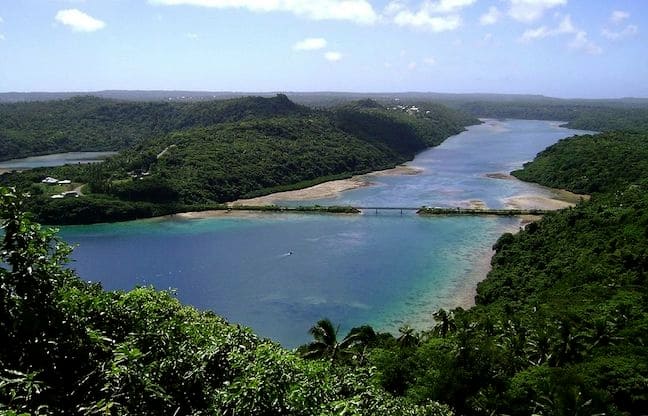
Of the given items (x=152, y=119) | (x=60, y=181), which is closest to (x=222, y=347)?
(x=60, y=181)

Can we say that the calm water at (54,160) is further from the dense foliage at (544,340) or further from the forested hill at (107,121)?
the dense foliage at (544,340)

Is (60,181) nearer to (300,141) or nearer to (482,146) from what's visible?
(300,141)

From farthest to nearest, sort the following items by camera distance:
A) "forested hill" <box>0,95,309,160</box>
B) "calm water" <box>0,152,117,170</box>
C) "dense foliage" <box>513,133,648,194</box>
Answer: "forested hill" <box>0,95,309,160</box>, "calm water" <box>0,152,117,170</box>, "dense foliage" <box>513,133,648,194</box>

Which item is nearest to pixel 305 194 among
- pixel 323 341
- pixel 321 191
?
pixel 321 191

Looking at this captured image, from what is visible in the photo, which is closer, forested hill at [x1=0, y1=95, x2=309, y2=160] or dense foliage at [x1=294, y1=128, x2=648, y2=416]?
dense foliage at [x1=294, y1=128, x2=648, y2=416]

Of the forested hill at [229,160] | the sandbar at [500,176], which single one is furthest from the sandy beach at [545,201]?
the forested hill at [229,160]

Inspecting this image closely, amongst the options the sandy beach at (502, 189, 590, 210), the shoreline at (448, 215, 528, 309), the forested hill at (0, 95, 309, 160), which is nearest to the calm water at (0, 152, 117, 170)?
the forested hill at (0, 95, 309, 160)

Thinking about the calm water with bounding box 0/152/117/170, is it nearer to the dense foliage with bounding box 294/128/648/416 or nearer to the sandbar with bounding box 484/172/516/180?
the sandbar with bounding box 484/172/516/180
